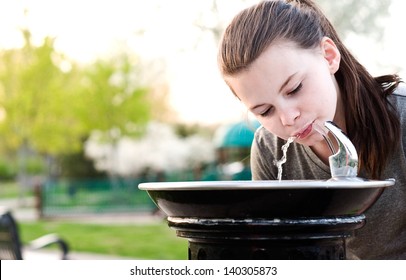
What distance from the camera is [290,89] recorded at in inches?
55.8

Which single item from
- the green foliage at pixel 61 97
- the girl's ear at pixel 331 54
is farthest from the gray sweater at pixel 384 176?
the green foliage at pixel 61 97

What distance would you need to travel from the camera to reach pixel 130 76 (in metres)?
16.5

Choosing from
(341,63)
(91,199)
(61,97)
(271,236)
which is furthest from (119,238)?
(61,97)

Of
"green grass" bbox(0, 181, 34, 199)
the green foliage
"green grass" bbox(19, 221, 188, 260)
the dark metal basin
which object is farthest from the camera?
"green grass" bbox(0, 181, 34, 199)

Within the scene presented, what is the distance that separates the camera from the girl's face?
1.40 m

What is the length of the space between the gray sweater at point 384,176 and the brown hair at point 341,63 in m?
0.04

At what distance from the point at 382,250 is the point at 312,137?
0.42 m

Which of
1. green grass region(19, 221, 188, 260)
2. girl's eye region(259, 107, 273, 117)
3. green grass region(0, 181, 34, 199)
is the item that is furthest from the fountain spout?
green grass region(0, 181, 34, 199)

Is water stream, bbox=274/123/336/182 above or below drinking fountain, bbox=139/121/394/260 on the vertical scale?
above

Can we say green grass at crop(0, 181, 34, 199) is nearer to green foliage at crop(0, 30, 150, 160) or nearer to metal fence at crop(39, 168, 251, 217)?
green foliage at crop(0, 30, 150, 160)

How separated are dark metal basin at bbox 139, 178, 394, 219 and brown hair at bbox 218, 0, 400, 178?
0.30m

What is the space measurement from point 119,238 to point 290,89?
7365 mm

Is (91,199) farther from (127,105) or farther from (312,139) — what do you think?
(312,139)
